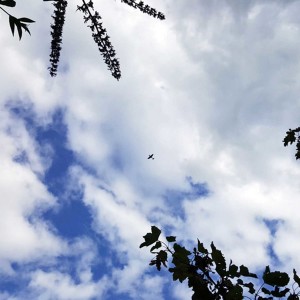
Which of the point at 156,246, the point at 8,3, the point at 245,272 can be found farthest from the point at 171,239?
the point at 8,3

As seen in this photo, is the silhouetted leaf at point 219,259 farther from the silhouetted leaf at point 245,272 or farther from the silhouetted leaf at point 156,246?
the silhouetted leaf at point 156,246

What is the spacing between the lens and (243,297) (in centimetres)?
260

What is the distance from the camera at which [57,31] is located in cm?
901

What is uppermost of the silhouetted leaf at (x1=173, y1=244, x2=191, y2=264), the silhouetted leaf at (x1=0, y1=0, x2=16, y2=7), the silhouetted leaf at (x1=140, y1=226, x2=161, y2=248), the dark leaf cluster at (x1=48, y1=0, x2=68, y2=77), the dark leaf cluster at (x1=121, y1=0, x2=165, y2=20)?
the dark leaf cluster at (x1=121, y1=0, x2=165, y2=20)

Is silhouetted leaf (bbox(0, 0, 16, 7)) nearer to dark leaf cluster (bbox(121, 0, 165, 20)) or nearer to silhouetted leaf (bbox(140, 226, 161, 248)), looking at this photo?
silhouetted leaf (bbox(140, 226, 161, 248))

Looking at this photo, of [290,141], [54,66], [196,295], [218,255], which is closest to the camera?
[196,295]

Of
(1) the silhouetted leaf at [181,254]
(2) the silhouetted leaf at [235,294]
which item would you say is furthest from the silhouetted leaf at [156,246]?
(2) the silhouetted leaf at [235,294]

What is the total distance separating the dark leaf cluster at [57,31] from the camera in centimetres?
866

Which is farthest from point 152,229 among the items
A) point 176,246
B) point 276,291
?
point 276,291

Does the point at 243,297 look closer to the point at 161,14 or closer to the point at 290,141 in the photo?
the point at 290,141

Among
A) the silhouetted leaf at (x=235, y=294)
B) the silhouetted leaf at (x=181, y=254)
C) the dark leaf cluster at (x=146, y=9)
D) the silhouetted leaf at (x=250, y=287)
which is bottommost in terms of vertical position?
the silhouetted leaf at (x=235, y=294)

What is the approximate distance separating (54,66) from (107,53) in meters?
1.75

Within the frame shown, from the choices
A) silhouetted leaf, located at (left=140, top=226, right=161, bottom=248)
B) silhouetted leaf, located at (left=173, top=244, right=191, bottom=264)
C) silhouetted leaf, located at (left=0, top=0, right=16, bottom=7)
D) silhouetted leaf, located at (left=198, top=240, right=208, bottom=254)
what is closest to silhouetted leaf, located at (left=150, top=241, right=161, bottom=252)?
silhouetted leaf, located at (left=140, top=226, right=161, bottom=248)

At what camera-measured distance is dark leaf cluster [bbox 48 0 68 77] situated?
866 cm
